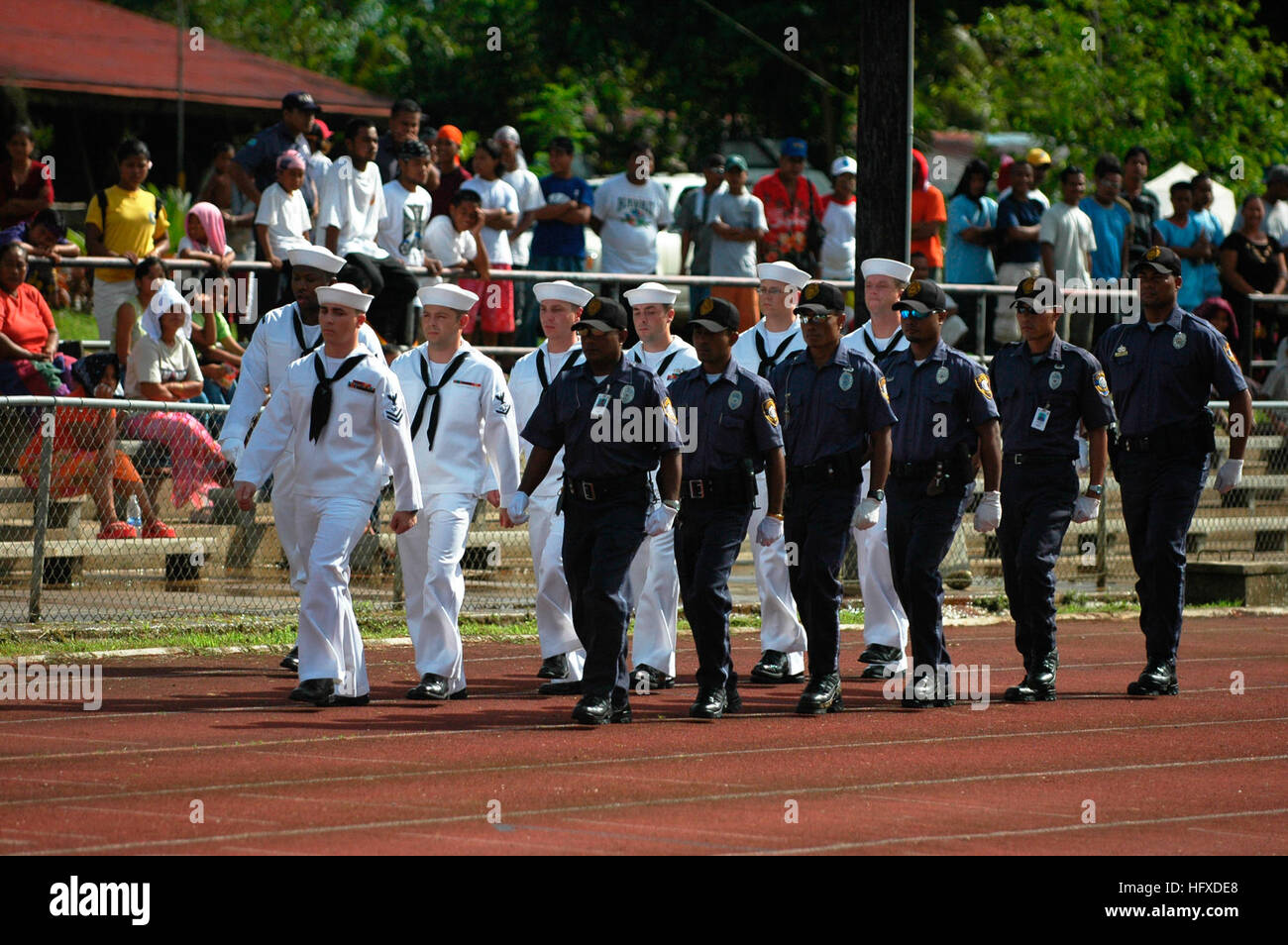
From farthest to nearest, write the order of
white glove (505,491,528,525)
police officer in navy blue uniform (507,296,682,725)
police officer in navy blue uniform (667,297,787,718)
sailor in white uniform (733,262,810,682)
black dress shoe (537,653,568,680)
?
sailor in white uniform (733,262,810,682) → black dress shoe (537,653,568,680) → white glove (505,491,528,525) → police officer in navy blue uniform (667,297,787,718) → police officer in navy blue uniform (507,296,682,725)

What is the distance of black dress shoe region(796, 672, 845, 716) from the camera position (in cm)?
1118

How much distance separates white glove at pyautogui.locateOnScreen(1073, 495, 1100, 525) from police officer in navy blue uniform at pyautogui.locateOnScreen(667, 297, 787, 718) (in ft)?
6.63

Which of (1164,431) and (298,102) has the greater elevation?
(298,102)

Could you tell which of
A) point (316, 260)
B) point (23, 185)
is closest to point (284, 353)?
point (316, 260)

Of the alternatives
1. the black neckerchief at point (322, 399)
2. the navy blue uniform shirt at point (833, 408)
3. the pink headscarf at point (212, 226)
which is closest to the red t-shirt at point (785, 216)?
the pink headscarf at point (212, 226)

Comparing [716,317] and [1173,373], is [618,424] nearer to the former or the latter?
[716,317]

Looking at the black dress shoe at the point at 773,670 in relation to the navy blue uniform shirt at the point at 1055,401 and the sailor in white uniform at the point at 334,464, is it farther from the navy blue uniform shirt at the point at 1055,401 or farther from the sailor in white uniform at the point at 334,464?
the sailor in white uniform at the point at 334,464

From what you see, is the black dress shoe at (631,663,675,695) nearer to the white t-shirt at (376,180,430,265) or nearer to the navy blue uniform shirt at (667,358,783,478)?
the navy blue uniform shirt at (667,358,783,478)

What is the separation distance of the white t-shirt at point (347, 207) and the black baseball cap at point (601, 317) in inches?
254

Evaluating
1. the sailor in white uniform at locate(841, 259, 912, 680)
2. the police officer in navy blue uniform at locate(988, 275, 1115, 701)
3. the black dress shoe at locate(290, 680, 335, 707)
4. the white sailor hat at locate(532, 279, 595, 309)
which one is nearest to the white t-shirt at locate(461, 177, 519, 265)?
the sailor in white uniform at locate(841, 259, 912, 680)

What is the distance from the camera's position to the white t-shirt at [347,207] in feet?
55.9

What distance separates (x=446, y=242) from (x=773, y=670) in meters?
6.69

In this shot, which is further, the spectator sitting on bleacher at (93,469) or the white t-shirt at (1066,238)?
the white t-shirt at (1066,238)

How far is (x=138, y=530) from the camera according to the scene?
1366 cm
